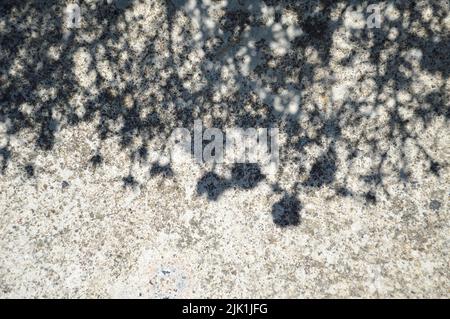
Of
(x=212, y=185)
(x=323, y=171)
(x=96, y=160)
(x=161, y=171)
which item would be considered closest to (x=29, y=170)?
(x=96, y=160)

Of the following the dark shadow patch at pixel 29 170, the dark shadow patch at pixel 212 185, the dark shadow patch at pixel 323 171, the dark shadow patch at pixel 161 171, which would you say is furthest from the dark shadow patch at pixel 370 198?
the dark shadow patch at pixel 29 170

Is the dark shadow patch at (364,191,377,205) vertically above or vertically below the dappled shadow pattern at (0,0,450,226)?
below

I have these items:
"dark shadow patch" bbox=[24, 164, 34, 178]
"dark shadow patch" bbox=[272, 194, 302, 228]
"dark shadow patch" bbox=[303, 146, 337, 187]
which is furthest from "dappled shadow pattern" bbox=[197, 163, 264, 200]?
"dark shadow patch" bbox=[24, 164, 34, 178]

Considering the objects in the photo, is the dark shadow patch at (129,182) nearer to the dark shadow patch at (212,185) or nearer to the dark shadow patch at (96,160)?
the dark shadow patch at (96,160)

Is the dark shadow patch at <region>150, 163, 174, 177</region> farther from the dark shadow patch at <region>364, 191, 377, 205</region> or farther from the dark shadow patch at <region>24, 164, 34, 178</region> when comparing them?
the dark shadow patch at <region>364, 191, 377, 205</region>

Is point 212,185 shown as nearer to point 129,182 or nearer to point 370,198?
point 129,182
